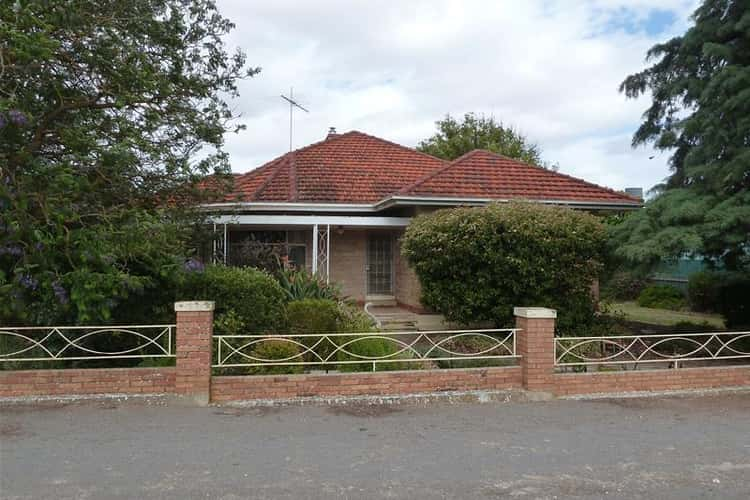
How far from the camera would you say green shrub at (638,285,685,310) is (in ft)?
63.1

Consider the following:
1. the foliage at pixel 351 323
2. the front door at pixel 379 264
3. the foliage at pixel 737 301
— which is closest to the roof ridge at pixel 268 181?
the front door at pixel 379 264

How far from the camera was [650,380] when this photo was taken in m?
7.50

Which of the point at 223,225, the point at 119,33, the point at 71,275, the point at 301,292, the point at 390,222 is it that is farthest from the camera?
the point at 390,222

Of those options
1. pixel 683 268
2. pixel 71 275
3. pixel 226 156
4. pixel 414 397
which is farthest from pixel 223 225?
pixel 683 268

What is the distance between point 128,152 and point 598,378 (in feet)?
21.8

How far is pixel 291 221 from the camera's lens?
500 inches

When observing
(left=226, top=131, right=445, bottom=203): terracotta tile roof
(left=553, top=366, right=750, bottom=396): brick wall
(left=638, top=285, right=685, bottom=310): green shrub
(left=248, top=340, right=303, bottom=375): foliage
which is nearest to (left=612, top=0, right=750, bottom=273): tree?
(left=553, top=366, right=750, bottom=396): brick wall

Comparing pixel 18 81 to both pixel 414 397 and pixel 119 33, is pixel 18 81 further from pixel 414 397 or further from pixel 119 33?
pixel 414 397

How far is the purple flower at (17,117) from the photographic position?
6.44 metres

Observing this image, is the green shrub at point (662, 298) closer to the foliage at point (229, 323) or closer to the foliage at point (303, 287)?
the foliage at point (303, 287)

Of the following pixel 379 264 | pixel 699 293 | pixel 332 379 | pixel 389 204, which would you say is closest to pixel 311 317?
pixel 332 379

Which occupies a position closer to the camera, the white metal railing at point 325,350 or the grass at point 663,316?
the white metal railing at point 325,350

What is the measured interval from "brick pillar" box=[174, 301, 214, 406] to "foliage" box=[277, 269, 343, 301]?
2423 millimetres

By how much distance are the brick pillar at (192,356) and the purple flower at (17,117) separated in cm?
276
